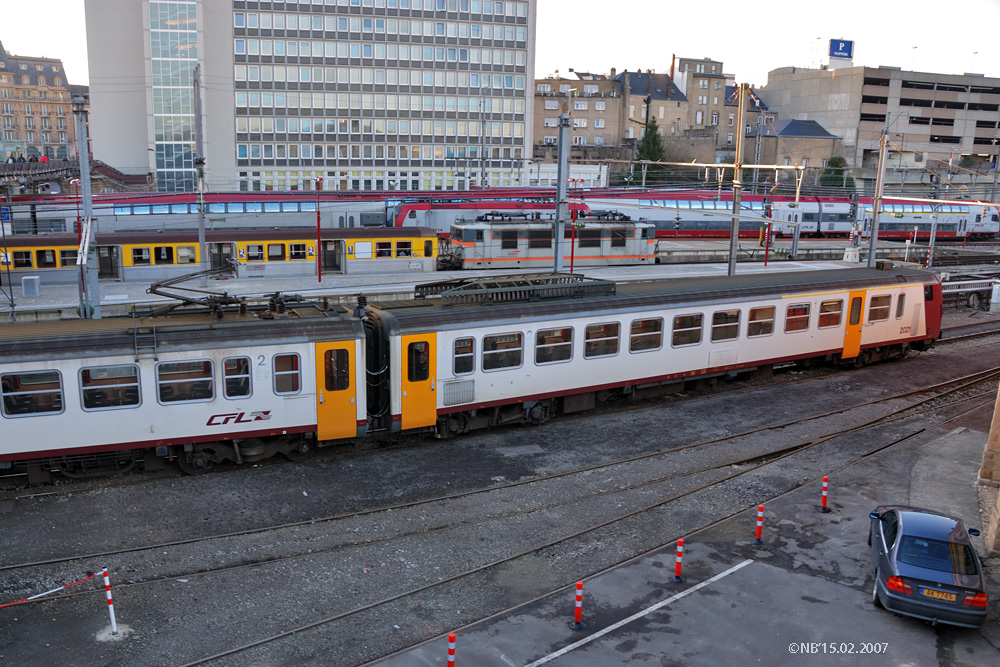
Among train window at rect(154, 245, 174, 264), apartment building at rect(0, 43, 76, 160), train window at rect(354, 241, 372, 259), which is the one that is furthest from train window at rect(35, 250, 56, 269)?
apartment building at rect(0, 43, 76, 160)

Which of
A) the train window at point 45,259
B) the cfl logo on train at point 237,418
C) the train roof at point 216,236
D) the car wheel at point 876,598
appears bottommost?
the car wheel at point 876,598

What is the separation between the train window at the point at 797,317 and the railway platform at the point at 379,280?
11978 millimetres

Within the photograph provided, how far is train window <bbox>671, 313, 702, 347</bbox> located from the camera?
2138cm

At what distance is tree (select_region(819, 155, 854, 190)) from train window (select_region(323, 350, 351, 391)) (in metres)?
81.0

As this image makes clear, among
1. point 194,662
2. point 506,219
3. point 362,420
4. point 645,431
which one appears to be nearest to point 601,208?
point 506,219

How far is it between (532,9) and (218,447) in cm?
7523

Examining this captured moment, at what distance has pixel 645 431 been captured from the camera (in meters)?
19.7

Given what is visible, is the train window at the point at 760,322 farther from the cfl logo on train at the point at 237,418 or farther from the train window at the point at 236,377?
the train window at the point at 236,377

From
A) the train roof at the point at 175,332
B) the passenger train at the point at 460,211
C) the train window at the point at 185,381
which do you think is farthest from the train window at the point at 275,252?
the train window at the point at 185,381

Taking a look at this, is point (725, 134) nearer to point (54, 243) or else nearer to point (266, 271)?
point (266, 271)

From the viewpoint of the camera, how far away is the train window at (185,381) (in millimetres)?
15219

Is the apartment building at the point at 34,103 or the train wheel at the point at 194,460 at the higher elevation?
the apartment building at the point at 34,103

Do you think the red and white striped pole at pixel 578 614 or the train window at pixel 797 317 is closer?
the red and white striped pole at pixel 578 614

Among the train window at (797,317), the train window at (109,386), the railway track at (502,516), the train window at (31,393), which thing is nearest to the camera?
the railway track at (502,516)
